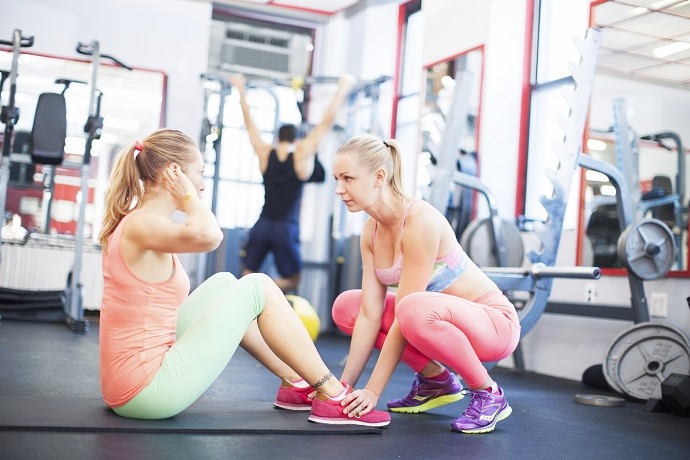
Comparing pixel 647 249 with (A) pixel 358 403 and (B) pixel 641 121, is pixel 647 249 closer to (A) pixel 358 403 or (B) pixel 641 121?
(B) pixel 641 121

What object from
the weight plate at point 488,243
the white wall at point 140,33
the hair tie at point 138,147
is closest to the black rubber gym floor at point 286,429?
the hair tie at point 138,147

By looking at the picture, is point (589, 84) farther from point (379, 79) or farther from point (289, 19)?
point (289, 19)

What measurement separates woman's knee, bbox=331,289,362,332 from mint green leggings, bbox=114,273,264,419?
0.62m

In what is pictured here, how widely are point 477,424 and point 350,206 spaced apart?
2.60ft

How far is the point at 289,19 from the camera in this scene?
26.9 feet

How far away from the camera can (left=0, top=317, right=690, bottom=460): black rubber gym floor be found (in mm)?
2006

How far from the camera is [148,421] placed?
2287 millimetres

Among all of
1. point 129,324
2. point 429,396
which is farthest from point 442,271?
point 129,324

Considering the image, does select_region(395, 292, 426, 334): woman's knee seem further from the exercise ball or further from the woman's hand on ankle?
the exercise ball

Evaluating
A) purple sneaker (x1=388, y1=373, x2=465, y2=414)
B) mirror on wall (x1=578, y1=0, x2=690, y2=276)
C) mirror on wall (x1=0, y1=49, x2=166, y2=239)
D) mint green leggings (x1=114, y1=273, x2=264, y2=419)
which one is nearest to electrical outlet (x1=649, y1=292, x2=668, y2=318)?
mirror on wall (x1=578, y1=0, x2=690, y2=276)

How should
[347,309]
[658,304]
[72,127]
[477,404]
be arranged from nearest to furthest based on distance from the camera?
1. [477,404]
2. [347,309]
3. [658,304]
4. [72,127]

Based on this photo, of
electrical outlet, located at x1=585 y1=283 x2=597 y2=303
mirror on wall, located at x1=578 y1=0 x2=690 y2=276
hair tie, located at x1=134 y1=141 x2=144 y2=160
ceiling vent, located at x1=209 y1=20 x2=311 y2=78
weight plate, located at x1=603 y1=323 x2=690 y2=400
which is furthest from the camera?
ceiling vent, located at x1=209 y1=20 x2=311 y2=78

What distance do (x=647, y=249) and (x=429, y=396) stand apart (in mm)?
1650

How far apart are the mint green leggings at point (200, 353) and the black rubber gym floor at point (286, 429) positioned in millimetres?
102
